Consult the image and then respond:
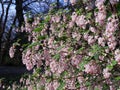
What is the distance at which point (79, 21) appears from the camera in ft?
15.0

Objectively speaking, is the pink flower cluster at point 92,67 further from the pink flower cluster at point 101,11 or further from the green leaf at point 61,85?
the green leaf at point 61,85

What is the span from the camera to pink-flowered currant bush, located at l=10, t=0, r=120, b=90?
3.96 meters

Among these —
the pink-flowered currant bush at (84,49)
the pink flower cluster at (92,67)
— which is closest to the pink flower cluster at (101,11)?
the pink-flowered currant bush at (84,49)

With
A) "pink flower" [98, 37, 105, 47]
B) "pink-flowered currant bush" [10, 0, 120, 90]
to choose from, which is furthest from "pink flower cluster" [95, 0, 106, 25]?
"pink flower" [98, 37, 105, 47]

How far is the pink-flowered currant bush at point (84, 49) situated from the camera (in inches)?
156

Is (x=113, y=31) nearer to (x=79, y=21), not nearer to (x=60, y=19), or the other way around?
(x=79, y=21)

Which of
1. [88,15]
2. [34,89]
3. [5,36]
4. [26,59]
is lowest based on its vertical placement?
[34,89]

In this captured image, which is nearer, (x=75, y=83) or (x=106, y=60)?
(x=106, y=60)

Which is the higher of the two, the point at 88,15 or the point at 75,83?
Result: the point at 88,15

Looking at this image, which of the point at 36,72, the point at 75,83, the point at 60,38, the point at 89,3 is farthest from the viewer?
the point at 36,72

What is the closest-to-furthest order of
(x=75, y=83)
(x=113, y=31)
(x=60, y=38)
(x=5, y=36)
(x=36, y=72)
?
(x=113, y=31)
(x=75, y=83)
(x=60, y=38)
(x=36, y=72)
(x=5, y=36)

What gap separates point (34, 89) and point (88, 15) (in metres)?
2.53

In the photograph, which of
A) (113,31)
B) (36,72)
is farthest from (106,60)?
(36,72)

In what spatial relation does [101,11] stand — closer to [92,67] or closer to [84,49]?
[92,67]
